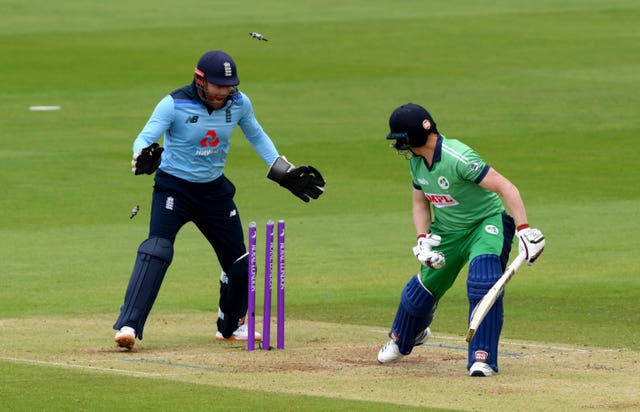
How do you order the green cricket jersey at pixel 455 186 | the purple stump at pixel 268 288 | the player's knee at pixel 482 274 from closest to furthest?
the player's knee at pixel 482 274
the green cricket jersey at pixel 455 186
the purple stump at pixel 268 288

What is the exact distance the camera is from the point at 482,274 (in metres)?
10.9

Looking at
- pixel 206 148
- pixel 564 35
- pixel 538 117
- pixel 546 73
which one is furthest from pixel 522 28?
pixel 206 148

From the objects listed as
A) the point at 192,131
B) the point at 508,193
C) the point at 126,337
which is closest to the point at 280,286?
the point at 126,337

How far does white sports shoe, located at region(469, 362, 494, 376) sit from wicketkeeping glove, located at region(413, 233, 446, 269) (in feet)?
2.45

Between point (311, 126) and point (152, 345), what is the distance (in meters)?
14.8

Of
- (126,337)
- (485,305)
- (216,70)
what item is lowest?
(126,337)

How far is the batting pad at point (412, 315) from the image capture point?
11.4 m

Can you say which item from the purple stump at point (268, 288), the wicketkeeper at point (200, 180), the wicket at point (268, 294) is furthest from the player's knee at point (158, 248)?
the purple stump at point (268, 288)

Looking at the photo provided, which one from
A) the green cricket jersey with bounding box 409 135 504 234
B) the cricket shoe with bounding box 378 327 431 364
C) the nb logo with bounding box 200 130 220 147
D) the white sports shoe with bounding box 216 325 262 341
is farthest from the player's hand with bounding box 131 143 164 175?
the cricket shoe with bounding box 378 327 431 364

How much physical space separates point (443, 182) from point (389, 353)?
124 centimetres

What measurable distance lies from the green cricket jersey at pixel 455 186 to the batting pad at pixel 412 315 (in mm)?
445

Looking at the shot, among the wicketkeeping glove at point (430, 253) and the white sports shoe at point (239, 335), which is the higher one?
the wicketkeeping glove at point (430, 253)

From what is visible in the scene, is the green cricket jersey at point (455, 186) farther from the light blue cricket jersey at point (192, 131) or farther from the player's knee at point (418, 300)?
the light blue cricket jersey at point (192, 131)

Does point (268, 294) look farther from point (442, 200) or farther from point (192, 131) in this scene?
point (442, 200)
